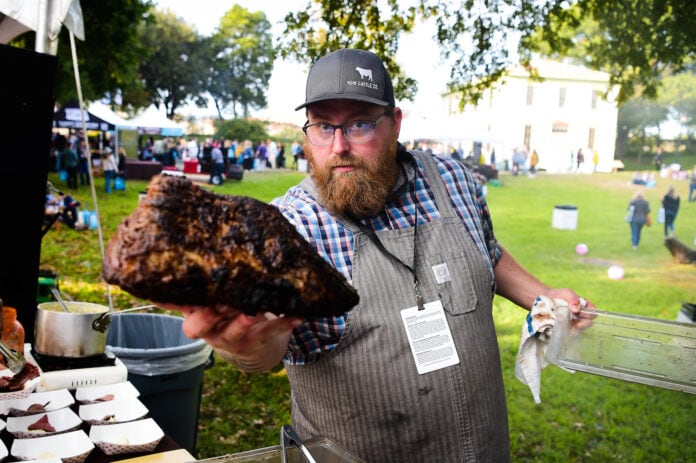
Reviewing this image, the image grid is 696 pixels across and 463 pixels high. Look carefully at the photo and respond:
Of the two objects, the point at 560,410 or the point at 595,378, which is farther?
the point at 595,378

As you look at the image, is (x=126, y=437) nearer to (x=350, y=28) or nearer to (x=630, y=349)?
(x=630, y=349)

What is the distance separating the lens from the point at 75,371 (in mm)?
2582

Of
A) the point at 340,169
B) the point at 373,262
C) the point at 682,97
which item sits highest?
the point at 682,97

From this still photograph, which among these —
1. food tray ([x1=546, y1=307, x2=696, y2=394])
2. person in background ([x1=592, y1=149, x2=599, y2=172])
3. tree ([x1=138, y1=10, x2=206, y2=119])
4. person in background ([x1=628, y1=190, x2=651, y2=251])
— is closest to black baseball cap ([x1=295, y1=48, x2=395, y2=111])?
food tray ([x1=546, y1=307, x2=696, y2=394])

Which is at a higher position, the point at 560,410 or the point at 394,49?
the point at 394,49

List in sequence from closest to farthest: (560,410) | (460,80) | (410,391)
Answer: (410,391) < (560,410) < (460,80)

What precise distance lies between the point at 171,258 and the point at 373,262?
896 millimetres

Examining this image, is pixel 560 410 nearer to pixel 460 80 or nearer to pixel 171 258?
pixel 460 80

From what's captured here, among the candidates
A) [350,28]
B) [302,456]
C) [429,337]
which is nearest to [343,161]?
[429,337]

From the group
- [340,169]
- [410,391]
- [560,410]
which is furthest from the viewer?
[560,410]

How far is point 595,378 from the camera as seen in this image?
17.1 ft

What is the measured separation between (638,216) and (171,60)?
2787cm

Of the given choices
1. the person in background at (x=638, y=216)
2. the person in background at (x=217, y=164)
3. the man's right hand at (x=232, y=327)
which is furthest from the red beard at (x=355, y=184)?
the person in background at (x=217, y=164)

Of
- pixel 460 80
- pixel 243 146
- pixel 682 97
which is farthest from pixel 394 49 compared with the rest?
pixel 243 146
